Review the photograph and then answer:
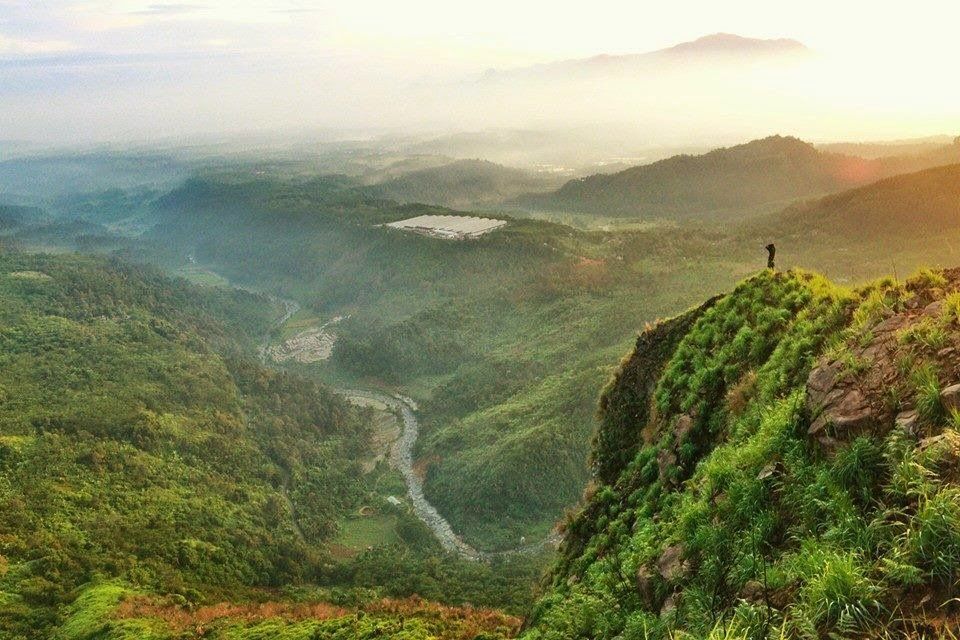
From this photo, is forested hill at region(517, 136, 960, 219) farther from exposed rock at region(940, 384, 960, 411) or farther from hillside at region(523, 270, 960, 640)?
exposed rock at region(940, 384, 960, 411)

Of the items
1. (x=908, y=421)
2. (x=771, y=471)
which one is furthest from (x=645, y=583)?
(x=908, y=421)

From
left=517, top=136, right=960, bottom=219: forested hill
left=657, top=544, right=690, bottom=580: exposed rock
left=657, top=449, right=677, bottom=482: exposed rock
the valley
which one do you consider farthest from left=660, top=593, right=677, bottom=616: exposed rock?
left=517, top=136, right=960, bottom=219: forested hill

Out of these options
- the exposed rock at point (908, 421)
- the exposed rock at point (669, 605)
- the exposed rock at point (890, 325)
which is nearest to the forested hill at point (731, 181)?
the exposed rock at point (890, 325)

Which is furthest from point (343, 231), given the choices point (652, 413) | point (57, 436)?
point (652, 413)

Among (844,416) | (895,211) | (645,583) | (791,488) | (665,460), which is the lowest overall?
(645,583)

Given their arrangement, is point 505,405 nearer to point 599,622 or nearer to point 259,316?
point 599,622

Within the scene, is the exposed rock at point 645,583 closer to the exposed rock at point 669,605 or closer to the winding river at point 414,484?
the exposed rock at point 669,605

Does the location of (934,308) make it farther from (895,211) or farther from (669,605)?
(895,211)
